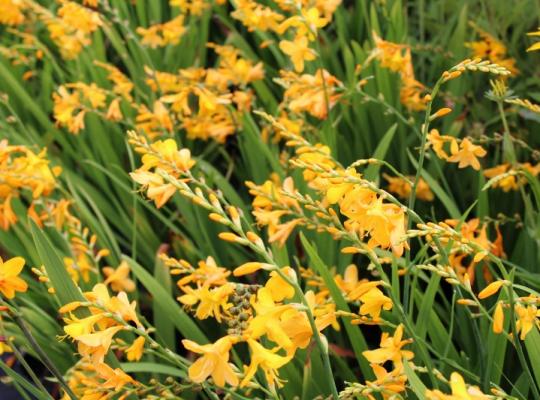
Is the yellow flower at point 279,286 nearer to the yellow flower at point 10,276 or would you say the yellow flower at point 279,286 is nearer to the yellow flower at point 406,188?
the yellow flower at point 10,276

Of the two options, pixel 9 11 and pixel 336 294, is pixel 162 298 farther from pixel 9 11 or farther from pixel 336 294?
pixel 9 11

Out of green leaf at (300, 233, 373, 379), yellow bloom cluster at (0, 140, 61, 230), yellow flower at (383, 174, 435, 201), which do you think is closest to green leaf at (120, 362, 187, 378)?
green leaf at (300, 233, 373, 379)

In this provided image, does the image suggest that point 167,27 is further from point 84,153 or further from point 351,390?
point 351,390

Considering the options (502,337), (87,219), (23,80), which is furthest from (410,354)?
(23,80)

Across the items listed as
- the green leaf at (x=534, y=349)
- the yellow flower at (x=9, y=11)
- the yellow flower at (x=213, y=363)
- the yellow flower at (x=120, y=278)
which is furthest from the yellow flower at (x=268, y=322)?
the yellow flower at (x=9, y=11)

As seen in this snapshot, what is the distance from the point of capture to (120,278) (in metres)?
2.00

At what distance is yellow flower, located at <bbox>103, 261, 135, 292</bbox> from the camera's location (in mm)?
1966

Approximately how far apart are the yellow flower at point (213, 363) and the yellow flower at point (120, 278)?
995 mm

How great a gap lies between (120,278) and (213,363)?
1.07 metres

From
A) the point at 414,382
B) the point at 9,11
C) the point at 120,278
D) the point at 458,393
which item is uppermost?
the point at 9,11

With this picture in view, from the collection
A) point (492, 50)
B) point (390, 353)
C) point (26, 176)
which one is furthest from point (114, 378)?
point (492, 50)

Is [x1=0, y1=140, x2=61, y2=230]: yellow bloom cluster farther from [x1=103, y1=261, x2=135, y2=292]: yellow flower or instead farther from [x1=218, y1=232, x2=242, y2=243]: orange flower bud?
[x1=218, y1=232, x2=242, y2=243]: orange flower bud

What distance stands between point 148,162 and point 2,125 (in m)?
1.18

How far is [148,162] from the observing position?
1.35 metres
